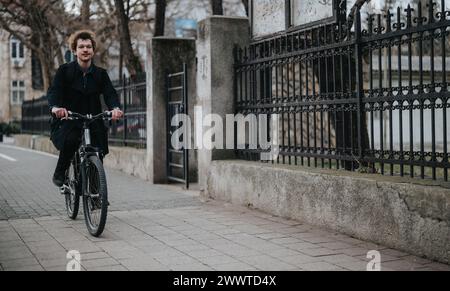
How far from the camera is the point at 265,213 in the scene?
7.59 meters

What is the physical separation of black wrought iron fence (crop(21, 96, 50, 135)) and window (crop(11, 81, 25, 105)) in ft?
124

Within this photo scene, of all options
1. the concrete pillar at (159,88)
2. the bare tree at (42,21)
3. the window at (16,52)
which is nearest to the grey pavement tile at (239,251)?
the concrete pillar at (159,88)

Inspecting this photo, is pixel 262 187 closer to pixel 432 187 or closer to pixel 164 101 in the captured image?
pixel 432 187

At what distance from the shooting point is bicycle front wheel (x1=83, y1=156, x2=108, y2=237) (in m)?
6.02

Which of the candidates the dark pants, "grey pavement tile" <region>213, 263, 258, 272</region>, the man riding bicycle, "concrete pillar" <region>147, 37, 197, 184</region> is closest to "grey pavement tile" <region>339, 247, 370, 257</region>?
"grey pavement tile" <region>213, 263, 258, 272</region>

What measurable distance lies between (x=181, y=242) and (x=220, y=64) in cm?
380

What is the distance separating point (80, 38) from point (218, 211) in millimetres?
2756

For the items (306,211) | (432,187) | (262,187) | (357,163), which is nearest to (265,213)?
(262,187)

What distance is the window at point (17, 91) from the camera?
63.2 meters

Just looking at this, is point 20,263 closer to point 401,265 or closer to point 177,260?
point 177,260

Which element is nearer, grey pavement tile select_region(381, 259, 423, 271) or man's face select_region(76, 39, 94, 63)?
grey pavement tile select_region(381, 259, 423, 271)

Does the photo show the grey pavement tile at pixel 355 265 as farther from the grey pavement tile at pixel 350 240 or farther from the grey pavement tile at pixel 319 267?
the grey pavement tile at pixel 350 240

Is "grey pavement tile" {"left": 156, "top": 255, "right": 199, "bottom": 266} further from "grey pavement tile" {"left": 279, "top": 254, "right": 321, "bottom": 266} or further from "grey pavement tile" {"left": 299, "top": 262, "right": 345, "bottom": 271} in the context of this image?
"grey pavement tile" {"left": 299, "top": 262, "right": 345, "bottom": 271}

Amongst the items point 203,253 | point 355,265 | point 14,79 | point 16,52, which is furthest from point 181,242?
point 16,52
